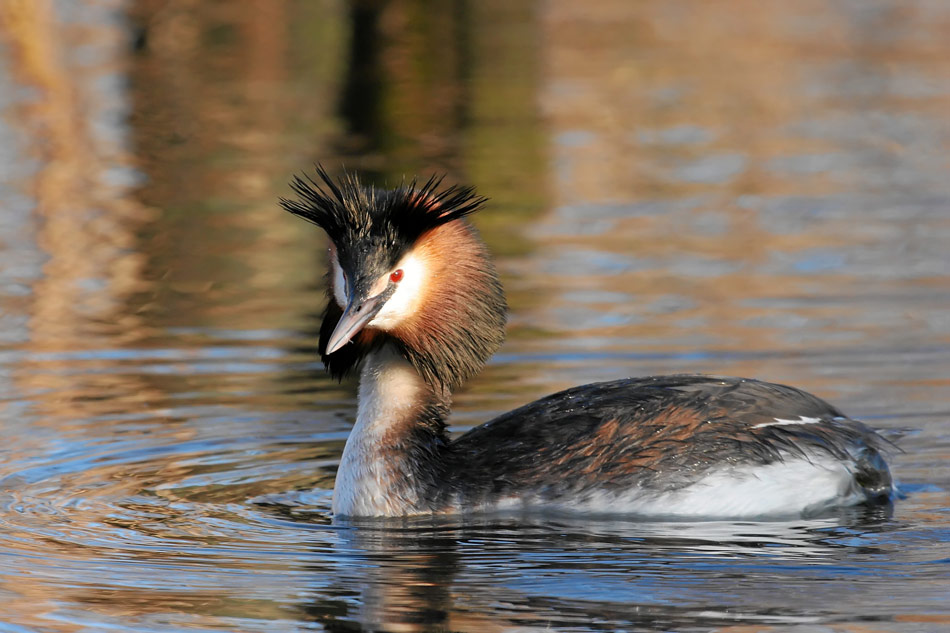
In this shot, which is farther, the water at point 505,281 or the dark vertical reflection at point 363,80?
the dark vertical reflection at point 363,80

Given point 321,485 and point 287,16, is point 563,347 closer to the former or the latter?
point 321,485

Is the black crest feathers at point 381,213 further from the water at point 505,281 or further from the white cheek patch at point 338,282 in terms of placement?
the water at point 505,281

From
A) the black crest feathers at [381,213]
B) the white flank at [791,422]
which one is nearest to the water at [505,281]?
the white flank at [791,422]

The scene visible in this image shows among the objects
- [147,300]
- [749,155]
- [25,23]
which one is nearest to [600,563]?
[147,300]

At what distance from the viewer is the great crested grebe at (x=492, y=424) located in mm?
8047

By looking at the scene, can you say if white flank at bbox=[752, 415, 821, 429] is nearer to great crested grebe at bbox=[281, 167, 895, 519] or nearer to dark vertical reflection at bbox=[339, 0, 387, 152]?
great crested grebe at bbox=[281, 167, 895, 519]

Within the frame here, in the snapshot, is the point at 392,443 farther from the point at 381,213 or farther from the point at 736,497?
the point at 736,497

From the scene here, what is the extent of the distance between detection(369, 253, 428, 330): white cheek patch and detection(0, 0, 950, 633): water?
0.97 meters

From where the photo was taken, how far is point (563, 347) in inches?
447

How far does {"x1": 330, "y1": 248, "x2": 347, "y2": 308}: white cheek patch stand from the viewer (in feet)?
27.7

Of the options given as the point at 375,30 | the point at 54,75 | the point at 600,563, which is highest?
the point at 375,30

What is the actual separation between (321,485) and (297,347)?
288cm

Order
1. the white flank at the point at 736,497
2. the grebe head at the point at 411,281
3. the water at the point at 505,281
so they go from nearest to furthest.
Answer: the water at the point at 505,281 < the white flank at the point at 736,497 < the grebe head at the point at 411,281

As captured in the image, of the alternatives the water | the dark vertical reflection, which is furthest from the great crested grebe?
the dark vertical reflection
